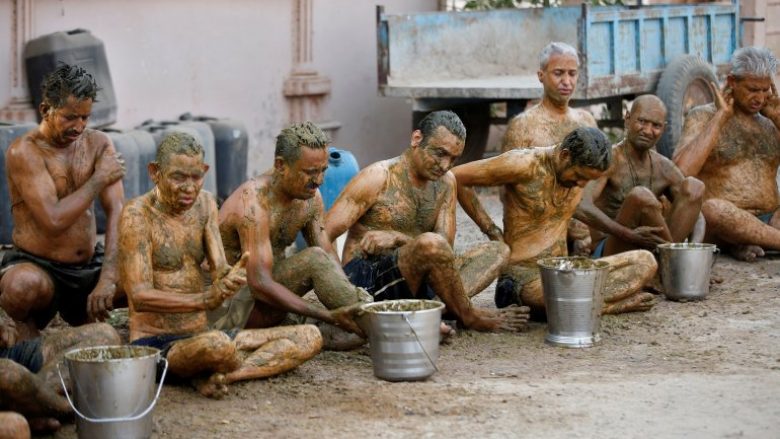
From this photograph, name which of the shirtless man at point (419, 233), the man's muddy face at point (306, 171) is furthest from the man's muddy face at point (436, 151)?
the man's muddy face at point (306, 171)

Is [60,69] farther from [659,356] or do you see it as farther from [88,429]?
[659,356]

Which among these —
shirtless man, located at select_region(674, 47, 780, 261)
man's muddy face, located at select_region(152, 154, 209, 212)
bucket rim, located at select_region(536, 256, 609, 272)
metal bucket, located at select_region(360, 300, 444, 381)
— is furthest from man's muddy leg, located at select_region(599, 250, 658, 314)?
man's muddy face, located at select_region(152, 154, 209, 212)

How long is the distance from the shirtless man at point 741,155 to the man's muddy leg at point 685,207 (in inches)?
22.0

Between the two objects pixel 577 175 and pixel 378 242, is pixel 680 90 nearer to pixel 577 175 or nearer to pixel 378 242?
pixel 577 175

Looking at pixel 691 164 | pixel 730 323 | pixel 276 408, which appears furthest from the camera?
pixel 691 164

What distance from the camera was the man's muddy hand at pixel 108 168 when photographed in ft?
24.4

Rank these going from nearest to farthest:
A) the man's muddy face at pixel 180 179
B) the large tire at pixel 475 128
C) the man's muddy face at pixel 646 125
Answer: the man's muddy face at pixel 180 179 → the man's muddy face at pixel 646 125 → the large tire at pixel 475 128

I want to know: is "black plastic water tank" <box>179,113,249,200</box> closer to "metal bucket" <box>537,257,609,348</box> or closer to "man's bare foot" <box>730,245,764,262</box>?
"man's bare foot" <box>730,245,764,262</box>

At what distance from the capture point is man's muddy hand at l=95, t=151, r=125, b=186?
293 inches

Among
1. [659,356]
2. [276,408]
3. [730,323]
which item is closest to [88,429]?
[276,408]

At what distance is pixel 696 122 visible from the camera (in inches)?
399

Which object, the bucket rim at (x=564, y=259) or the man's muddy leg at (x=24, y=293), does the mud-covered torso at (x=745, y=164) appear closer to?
the bucket rim at (x=564, y=259)

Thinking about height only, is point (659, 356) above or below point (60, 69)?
below

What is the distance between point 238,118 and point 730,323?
6.94m
